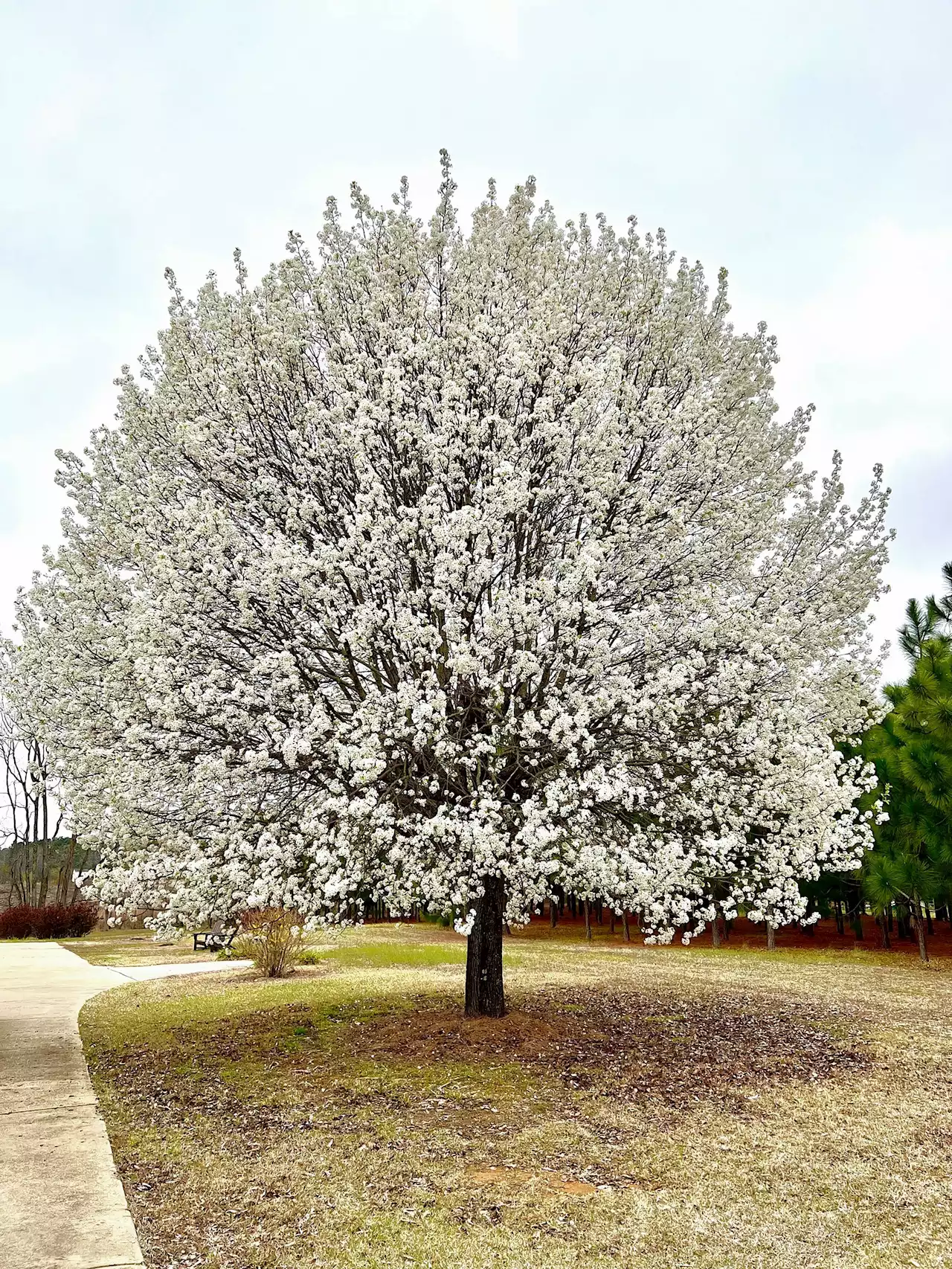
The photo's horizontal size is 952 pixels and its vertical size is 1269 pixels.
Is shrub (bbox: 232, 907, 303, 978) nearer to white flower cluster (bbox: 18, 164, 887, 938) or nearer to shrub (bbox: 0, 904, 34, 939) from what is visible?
white flower cluster (bbox: 18, 164, 887, 938)

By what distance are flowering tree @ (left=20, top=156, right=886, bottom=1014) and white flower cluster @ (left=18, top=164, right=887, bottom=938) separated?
0.05m

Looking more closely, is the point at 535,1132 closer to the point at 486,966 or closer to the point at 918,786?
→ the point at 486,966

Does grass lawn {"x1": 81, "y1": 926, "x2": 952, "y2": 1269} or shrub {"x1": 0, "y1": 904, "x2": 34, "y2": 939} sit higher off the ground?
grass lawn {"x1": 81, "y1": 926, "x2": 952, "y2": 1269}

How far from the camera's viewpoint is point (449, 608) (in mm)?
8891

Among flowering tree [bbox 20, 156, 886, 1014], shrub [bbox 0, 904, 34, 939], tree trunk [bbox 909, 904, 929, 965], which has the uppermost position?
flowering tree [bbox 20, 156, 886, 1014]

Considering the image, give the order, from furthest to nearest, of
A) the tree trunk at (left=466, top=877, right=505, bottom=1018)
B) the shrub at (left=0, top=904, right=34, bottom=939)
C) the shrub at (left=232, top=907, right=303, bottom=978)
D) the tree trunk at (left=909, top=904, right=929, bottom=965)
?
the shrub at (left=0, top=904, right=34, bottom=939) → the tree trunk at (left=909, top=904, right=929, bottom=965) → the shrub at (left=232, top=907, right=303, bottom=978) → the tree trunk at (left=466, top=877, right=505, bottom=1018)

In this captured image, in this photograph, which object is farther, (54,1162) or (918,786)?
(918,786)

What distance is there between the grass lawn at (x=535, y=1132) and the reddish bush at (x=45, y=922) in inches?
954

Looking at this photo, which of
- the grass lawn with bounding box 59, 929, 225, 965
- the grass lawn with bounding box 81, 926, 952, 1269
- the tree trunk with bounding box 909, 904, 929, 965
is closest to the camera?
the grass lawn with bounding box 81, 926, 952, 1269

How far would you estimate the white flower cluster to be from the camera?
28.3ft

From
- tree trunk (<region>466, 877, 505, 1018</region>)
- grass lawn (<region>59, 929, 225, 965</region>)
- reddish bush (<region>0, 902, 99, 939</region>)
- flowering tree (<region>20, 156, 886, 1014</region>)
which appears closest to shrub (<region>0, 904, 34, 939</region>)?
reddish bush (<region>0, 902, 99, 939</region>)

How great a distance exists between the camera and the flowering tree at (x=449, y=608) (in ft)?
28.3

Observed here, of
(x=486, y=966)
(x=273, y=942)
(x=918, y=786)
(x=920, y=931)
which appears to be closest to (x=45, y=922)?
(x=273, y=942)

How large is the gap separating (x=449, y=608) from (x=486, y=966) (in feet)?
18.1
